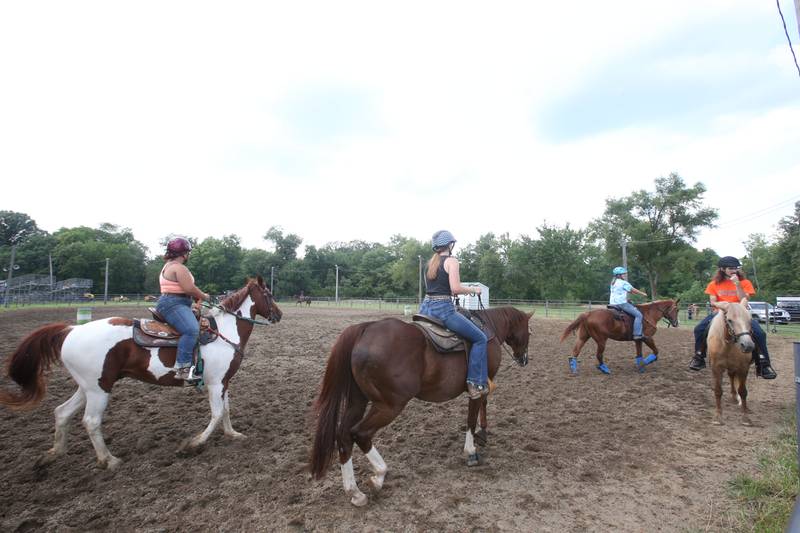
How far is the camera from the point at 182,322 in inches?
175

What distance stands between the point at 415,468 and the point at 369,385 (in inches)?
51.5

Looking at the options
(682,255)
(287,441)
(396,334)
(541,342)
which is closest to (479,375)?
(396,334)

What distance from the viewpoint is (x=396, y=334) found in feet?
12.2

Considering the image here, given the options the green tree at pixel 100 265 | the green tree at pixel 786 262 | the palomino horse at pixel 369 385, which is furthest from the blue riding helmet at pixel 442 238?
the green tree at pixel 100 265

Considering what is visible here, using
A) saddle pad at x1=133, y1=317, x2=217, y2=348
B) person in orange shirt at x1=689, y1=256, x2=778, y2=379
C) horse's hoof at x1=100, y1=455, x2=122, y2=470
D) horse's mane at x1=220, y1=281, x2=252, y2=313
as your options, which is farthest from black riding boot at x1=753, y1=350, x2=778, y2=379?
horse's hoof at x1=100, y1=455, x2=122, y2=470

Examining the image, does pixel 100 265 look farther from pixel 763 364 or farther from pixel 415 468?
pixel 763 364

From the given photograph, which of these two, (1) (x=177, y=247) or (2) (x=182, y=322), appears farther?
(1) (x=177, y=247)

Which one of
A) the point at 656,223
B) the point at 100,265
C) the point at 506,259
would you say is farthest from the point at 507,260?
the point at 100,265

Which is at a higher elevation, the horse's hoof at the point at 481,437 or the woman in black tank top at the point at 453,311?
the woman in black tank top at the point at 453,311

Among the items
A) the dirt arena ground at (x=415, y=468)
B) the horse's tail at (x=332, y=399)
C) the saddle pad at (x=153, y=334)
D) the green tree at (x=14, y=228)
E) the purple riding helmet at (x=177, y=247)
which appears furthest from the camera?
the green tree at (x=14, y=228)

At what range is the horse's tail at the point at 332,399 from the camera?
348cm

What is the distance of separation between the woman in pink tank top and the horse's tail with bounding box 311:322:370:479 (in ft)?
6.04

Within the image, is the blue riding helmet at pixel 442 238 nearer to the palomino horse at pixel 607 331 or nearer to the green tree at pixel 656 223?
the palomino horse at pixel 607 331

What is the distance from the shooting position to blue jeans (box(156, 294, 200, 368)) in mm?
4410
